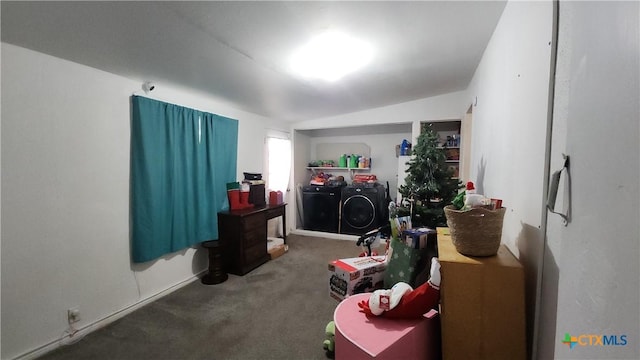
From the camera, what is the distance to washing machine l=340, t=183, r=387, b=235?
168 inches

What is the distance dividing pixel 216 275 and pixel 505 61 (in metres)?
3.11

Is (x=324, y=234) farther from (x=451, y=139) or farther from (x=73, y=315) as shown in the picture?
(x=73, y=315)

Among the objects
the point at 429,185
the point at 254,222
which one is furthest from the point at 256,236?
the point at 429,185

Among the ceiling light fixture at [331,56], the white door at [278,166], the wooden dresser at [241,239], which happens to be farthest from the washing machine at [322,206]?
the ceiling light fixture at [331,56]

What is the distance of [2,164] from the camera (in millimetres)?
1583

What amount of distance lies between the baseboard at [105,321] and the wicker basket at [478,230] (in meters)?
2.70

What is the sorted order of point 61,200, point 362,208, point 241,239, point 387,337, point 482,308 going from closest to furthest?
point 482,308 < point 387,337 < point 61,200 < point 241,239 < point 362,208

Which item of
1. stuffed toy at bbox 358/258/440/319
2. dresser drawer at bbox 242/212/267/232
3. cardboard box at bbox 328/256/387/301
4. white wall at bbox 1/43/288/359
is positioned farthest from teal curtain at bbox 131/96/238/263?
stuffed toy at bbox 358/258/440/319

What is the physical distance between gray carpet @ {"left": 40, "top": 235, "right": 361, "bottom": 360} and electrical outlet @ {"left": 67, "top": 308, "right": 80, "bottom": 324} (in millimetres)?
158

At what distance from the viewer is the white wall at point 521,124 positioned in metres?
0.95

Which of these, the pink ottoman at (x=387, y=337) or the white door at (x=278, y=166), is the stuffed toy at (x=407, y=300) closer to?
the pink ottoman at (x=387, y=337)

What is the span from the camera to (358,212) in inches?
172

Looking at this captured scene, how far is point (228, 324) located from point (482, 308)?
74.4 inches

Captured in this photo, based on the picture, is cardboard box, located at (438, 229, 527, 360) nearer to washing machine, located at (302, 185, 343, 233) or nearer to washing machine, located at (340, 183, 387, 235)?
washing machine, located at (340, 183, 387, 235)
